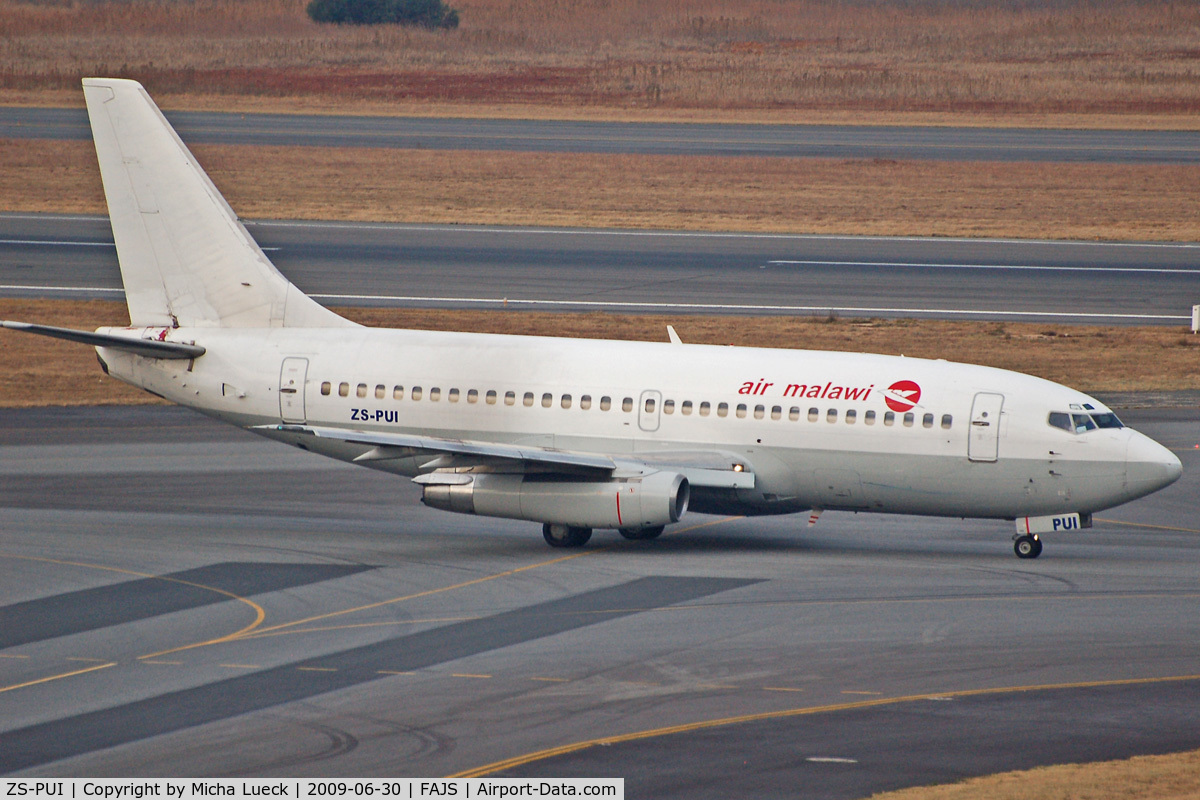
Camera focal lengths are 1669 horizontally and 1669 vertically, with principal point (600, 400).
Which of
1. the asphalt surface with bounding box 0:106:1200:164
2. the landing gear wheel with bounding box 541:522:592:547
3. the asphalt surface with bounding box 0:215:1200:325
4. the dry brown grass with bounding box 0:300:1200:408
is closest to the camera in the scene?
the landing gear wheel with bounding box 541:522:592:547

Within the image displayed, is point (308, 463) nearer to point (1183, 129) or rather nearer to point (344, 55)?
point (1183, 129)

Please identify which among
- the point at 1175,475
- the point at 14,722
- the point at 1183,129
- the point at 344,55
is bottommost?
the point at 14,722

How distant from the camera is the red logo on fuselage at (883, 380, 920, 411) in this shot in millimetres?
36188

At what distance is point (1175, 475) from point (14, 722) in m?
23.6

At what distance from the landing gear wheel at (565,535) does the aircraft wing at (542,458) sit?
1594mm

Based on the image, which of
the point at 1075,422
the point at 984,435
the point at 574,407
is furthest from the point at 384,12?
the point at 1075,422

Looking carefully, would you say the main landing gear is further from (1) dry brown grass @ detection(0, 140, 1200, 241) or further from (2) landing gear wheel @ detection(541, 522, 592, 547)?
(1) dry brown grass @ detection(0, 140, 1200, 241)

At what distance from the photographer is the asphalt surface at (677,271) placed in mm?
69562

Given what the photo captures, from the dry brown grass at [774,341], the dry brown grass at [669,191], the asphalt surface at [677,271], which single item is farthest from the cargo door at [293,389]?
the dry brown grass at [669,191]

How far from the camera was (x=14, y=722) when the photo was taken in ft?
79.2

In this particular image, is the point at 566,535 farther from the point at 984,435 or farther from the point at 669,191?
the point at 669,191

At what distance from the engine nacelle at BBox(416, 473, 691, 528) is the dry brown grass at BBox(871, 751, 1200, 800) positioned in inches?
580

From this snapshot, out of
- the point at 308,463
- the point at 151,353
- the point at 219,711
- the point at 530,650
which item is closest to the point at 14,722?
the point at 219,711

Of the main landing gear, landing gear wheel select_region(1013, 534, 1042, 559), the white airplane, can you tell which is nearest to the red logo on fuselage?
the white airplane
